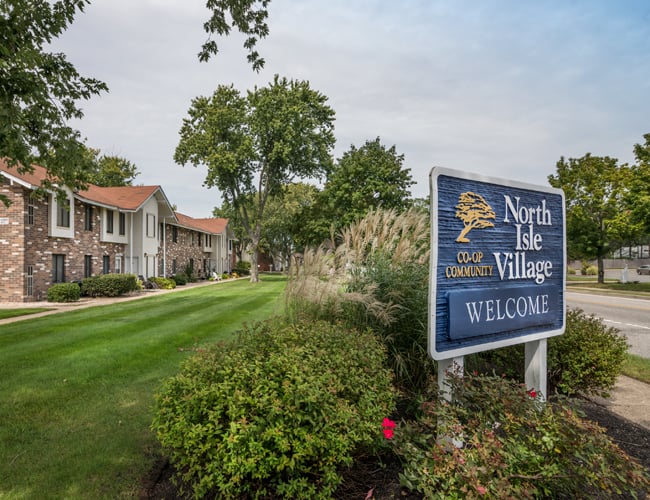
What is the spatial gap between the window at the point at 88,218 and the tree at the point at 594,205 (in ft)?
106

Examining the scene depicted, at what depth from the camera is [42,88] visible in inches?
241

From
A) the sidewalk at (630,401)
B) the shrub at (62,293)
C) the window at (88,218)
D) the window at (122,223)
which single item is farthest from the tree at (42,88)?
the window at (122,223)

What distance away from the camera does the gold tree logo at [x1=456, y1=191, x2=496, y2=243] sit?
317cm

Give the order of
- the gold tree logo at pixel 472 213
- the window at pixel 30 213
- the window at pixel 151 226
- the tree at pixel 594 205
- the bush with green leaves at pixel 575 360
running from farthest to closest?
1. the tree at pixel 594 205
2. the window at pixel 151 226
3. the window at pixel 30 213
4. the bush with green leaves at pixel 575 360
5. the gold tree logo at pixel 472 213

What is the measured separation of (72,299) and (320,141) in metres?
22.7

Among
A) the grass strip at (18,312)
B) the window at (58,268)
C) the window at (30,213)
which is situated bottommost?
the grass strip at (18,312)

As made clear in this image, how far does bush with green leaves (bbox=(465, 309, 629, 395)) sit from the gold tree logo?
1557 millimetres

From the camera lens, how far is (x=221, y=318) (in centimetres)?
1234

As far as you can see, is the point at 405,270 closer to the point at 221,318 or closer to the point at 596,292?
the point at 221,318

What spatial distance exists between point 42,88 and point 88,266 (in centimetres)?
1888

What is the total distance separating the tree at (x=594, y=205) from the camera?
30.2m

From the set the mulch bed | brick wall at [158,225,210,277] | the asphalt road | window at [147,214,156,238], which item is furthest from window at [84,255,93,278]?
the asphalt road

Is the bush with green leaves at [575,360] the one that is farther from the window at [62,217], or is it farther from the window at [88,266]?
the window at [88,266]

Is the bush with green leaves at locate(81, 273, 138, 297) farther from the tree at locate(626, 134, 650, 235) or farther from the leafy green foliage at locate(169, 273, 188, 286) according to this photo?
the tree at locate(626, 134, 650, 235)
